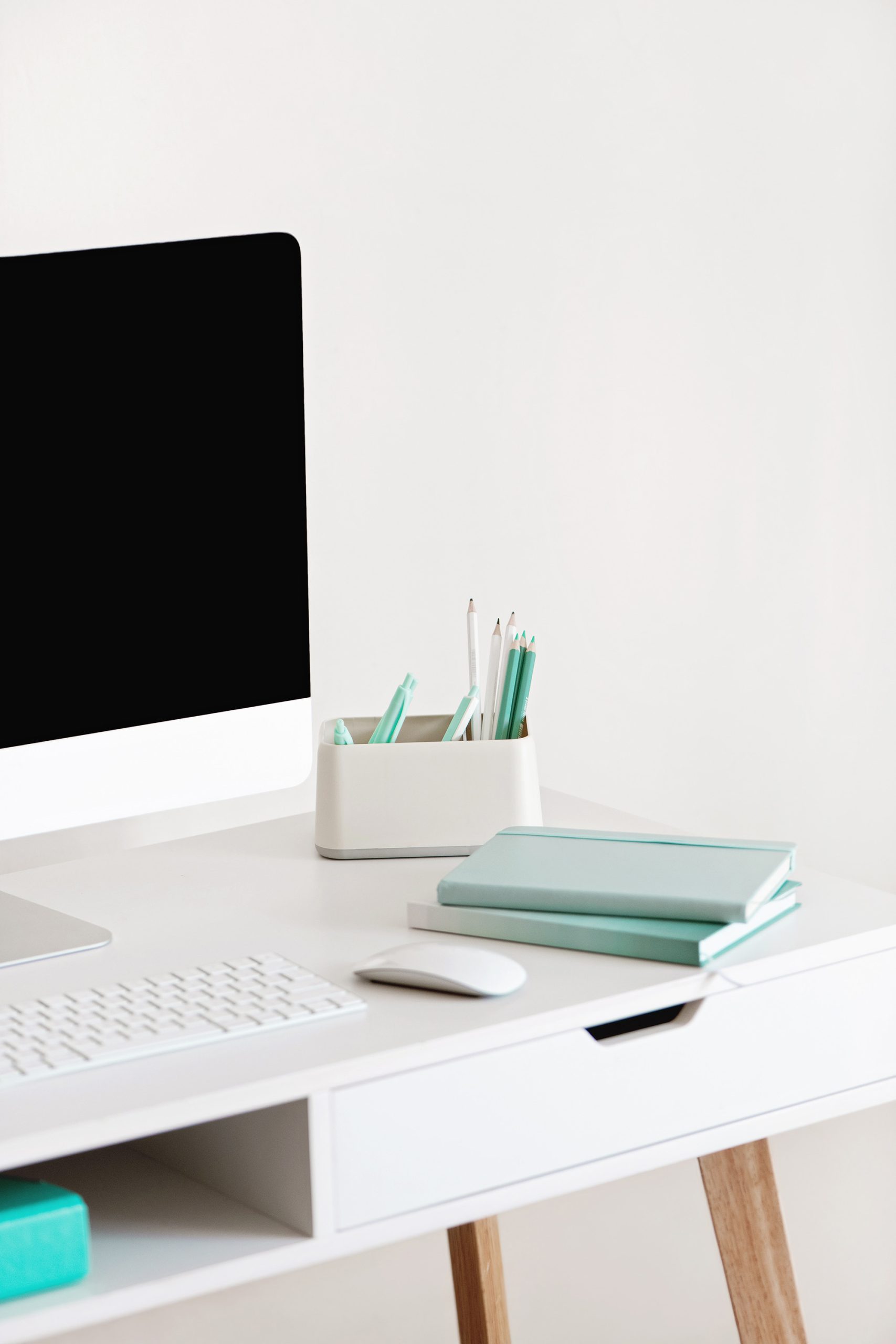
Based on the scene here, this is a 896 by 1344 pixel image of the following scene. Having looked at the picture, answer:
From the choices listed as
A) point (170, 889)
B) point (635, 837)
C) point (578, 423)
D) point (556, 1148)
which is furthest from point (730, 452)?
point (556, 1148)

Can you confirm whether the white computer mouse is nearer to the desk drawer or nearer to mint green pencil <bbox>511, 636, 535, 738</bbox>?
the desk drawer

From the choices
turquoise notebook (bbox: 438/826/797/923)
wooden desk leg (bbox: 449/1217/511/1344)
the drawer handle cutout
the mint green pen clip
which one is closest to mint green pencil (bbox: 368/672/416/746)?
the mint green pen clip

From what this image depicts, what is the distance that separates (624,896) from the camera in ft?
2.94

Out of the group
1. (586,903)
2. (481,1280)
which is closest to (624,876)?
(586,903)

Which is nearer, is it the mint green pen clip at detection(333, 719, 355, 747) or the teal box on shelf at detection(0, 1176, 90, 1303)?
the teal box on shelf at detection(0, 1176, 90, 1303)

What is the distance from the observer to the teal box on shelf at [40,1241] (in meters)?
0.67

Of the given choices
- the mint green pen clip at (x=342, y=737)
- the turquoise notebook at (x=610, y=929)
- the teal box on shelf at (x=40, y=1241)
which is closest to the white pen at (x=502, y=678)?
the mint green pen clip at (x=342, y=737)

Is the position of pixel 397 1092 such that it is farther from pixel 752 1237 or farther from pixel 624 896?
pixel 752 1237

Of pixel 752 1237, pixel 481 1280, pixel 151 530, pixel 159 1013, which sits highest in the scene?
pixel 151 530

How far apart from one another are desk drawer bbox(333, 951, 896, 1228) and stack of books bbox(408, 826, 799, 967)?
0.05 metres

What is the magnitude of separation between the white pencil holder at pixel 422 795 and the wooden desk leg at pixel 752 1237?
29 centimetres

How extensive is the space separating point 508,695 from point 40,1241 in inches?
22.5

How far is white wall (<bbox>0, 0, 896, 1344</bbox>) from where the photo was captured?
53.7 inches

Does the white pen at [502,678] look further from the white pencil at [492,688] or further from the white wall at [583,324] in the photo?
the white wall at [583,324]
